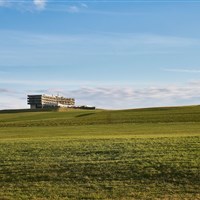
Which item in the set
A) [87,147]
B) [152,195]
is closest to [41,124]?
[87,147]

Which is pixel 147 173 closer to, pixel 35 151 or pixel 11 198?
pixel 11 198

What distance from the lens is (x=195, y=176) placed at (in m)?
17.7

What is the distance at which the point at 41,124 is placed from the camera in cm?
6931

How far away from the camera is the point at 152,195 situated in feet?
52.3

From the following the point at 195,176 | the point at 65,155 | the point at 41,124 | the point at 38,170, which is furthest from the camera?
the point at 41,124

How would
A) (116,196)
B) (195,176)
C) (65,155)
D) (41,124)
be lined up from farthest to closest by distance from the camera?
1. (41,124)
2. (65,155)
3. (195,176)
4. (116,196)

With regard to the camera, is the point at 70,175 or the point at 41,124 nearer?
the point at 70,175

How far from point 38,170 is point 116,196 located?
4843 millimetres

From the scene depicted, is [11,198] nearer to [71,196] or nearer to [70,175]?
[71,196]

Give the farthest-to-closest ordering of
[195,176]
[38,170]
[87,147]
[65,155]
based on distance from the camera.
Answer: [87,147], [65,155], [38,170], [195,176]

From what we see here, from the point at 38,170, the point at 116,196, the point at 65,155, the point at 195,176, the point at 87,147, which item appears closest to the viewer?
the point at 116,196

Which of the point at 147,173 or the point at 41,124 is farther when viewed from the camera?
the point at 41,124

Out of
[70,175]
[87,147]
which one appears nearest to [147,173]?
[70,175]

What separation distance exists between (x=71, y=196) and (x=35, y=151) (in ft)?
27.2
